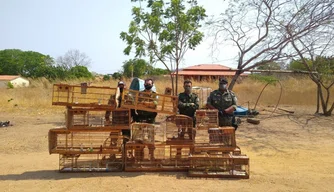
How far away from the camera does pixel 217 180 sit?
638 centimetres

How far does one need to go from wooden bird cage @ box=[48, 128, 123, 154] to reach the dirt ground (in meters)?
0.47

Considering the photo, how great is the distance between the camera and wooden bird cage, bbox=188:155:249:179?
21.7ft

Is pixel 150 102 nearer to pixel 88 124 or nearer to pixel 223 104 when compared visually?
pixel 88 124

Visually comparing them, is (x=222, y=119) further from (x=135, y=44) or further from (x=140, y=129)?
(x=135, y=44)

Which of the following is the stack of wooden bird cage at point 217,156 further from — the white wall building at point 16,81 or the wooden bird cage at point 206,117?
the white wall building at point 16,81

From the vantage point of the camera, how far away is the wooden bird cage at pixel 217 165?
6.61 m

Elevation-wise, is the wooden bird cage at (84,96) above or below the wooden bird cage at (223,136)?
above

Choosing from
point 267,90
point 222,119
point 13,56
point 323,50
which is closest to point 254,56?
point 323,50

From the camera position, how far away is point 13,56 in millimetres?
70312

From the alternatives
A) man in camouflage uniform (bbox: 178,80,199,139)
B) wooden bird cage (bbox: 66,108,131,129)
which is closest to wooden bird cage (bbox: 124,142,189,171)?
wooden bird cage (bbox: 66,108,131,129)

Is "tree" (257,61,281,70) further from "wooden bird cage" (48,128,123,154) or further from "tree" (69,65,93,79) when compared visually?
"tree" (69,65,93,79)

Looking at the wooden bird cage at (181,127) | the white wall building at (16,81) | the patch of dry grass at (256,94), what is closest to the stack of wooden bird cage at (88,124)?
the wooden bird cage at (181,127)

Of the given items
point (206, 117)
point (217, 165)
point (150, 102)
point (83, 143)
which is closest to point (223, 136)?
point (206, 117)

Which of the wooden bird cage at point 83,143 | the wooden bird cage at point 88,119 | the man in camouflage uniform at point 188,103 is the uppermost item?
the man in camouflage uniform at point 188,103
